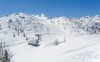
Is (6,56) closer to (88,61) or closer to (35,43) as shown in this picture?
(88,61)

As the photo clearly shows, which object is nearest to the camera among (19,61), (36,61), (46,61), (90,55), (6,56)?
(6,56)

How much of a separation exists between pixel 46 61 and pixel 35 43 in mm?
64856

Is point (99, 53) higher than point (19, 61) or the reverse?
higher

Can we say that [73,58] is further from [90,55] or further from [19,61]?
[19,61]

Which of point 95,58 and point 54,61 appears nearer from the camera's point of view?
point 95,58

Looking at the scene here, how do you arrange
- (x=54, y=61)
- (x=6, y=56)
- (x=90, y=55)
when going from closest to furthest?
1. (x=6, y=56)
2. (x=90, y=55)
3. (x=54, y=61)

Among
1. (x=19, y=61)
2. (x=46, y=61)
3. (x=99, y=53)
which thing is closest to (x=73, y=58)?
(x=99, y=53)

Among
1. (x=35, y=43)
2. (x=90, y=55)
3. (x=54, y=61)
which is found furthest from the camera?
(x=35, y=43)

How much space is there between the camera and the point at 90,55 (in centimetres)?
4834

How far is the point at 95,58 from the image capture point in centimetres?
4478

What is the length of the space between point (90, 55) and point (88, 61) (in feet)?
12.1

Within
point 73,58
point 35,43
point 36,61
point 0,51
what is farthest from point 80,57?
point 35,43

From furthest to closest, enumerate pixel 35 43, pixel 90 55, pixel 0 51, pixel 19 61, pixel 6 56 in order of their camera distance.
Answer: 1. pixel 35 43
2. pixel 19 61
3. pixel 90 55
4. pixel 0 51
5. pixel 6 56

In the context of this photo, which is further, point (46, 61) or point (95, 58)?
point (46, 61)
